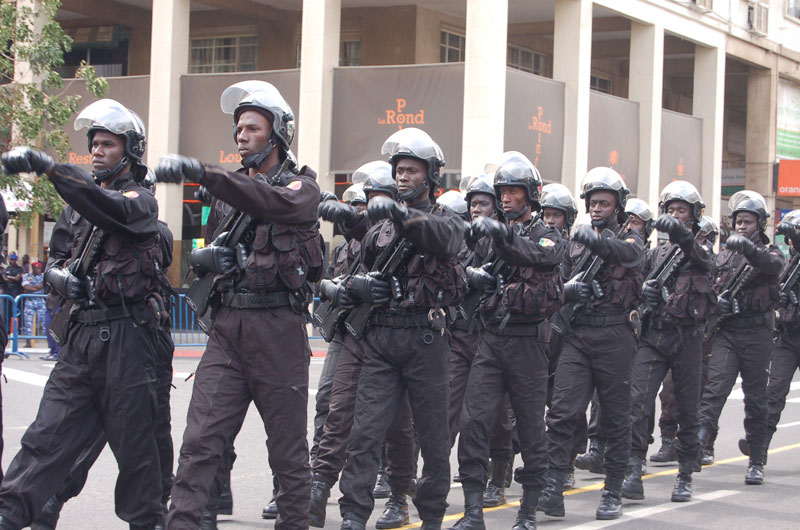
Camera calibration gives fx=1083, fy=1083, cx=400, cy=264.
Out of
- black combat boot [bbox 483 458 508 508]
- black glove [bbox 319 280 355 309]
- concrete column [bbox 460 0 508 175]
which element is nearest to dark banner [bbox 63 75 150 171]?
concrete column [bbox 460 0 508 175]

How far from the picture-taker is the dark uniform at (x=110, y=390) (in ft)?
18.0

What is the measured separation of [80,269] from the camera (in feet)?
19.0

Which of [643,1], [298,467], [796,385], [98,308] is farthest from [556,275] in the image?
[643,1]

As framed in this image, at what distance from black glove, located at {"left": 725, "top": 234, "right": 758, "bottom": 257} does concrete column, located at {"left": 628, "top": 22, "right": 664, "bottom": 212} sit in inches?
708

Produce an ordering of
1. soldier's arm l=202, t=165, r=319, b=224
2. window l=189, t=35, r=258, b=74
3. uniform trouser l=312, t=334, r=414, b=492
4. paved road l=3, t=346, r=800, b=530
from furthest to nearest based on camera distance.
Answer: window l=189, t=35, r=258, b=74 < paved road l=3, t=346, r=800, b=530 < uniform trouser l=312, t=334, r=414, b=492 < soldier's arm l=202, t=165, r=319, b=224

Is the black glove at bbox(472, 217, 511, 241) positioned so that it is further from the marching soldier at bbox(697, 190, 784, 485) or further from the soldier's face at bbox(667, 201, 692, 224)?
the marching soldier at bbox(697, 190, 784, 485)

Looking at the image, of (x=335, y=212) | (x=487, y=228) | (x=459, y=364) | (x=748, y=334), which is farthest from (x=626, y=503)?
(x=335, y=212)

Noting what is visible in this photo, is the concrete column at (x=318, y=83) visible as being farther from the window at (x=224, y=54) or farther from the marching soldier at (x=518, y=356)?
the marching soldier at (x=518, y=356)

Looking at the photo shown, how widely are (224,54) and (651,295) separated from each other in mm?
21245

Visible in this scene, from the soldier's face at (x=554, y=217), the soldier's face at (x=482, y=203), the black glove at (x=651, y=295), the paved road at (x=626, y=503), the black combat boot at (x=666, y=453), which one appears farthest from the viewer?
the black combat boot at (x=666, y=453)

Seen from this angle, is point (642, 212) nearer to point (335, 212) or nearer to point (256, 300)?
point (335, 212)

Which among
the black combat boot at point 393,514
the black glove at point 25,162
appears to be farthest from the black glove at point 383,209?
the black combat boot at point 393,514

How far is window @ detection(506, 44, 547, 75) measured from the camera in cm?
2831

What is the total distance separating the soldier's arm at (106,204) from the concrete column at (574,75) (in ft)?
60.8
